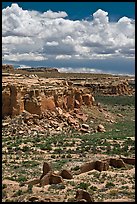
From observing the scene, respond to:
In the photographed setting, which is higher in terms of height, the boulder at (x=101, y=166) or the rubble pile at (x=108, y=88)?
the rubble pile at (x=108, y=88)

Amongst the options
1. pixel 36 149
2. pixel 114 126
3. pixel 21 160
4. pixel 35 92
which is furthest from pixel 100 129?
pixel 21 160

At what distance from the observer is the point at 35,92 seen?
106 feet

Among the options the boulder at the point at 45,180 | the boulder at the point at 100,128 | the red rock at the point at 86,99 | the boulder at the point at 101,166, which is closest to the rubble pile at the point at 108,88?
the red rock at the point at 86,99

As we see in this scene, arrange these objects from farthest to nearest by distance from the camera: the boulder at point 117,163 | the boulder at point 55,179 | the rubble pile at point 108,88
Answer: the rubble pile at point 108,88
the boulder at point 117,163
the boulder at point 55,179

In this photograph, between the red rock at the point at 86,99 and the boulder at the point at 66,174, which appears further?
the red rock at the point at 86,99

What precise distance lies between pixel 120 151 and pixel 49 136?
7433 mm

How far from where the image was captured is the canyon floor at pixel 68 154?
12.9 metres

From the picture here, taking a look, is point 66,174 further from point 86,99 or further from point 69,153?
point 86,99

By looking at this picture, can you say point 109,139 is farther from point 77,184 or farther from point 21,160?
point 77,184

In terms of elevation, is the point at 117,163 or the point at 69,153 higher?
the point at 117,163

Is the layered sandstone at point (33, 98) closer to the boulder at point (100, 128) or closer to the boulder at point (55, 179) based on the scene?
the boulder at point (100, 128)

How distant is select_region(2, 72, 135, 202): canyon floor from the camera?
42.3 ft

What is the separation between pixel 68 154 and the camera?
20656mm

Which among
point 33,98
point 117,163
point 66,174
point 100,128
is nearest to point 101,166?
point 117,163
